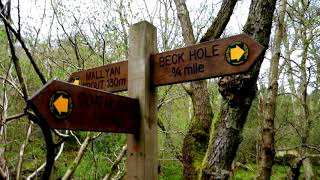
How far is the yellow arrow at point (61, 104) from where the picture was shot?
47.3 inches

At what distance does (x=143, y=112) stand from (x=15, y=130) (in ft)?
23.5

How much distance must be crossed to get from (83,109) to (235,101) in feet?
3.73

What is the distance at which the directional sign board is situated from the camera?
→ 1.45 metres

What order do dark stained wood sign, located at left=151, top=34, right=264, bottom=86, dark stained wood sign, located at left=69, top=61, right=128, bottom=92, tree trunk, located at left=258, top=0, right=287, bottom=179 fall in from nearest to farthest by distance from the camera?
dark stained wood sign, located at left=151, top=34, right=264, bottom=86, dark stained wood sign, located at left=69, top=61, right=128, bottom=92, tree trunk, located at left=258, top=0, right=287, bottom=179

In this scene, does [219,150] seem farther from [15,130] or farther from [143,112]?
[15,130]

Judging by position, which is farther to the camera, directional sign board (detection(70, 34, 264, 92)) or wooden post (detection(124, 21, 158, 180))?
wooden post (detection(124, 21, 158, 180))

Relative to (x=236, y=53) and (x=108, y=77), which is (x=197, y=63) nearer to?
(x=236, y=53)

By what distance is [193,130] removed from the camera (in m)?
4.09

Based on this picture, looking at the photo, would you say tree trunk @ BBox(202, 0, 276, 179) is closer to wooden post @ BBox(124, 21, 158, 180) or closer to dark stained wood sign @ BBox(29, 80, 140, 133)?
wooden post @ BBox(124, 21, 158, 180)

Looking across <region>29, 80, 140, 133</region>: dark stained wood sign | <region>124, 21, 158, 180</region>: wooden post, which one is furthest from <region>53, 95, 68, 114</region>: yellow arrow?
<region>124, 21, 158, 180</region>: wooden post

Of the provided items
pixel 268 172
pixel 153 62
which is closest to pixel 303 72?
pixel 268 172

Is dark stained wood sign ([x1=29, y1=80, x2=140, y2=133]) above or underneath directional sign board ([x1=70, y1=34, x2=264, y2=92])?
underneath

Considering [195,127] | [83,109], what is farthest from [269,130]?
[83,109]

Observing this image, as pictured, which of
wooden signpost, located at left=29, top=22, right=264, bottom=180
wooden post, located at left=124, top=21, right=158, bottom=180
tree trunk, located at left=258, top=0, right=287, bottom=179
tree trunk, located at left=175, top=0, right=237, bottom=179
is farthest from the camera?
tree trunk, located at left=258, top=0, right=287, bottom=179
